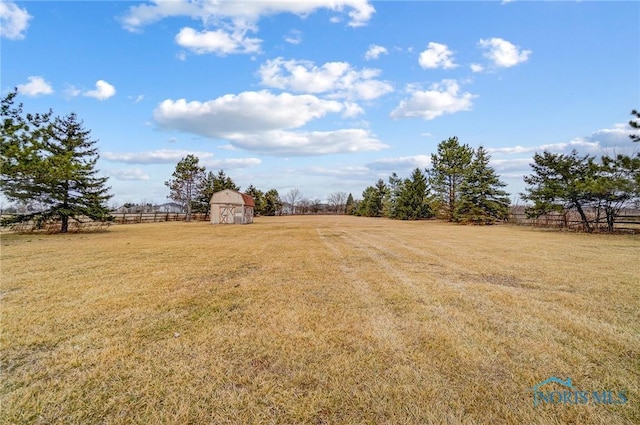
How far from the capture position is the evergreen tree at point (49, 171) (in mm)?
12031

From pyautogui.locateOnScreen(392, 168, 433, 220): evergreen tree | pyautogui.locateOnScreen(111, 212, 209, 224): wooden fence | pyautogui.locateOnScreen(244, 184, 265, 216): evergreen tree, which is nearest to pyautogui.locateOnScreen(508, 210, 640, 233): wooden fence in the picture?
pyautogui.locateOnScreen(392, 168, 433, 220): evergreen tree

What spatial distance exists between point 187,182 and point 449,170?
31.2 m

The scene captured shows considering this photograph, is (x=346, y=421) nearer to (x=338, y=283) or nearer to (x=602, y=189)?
(x=338, y=283)

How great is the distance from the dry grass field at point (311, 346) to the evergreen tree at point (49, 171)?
27.7 feet

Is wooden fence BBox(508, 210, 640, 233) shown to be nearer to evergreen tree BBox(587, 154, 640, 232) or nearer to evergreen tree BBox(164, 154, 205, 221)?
evergreen tree BBox(587, 154, 640, 232)

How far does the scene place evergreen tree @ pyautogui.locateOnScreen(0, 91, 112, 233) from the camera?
12.0 meters

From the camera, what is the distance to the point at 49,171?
13.1 metres

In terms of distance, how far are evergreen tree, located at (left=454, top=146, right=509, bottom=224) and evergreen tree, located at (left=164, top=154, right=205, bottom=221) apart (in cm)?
3050

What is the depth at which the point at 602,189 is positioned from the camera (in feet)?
52.1

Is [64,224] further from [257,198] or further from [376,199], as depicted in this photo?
[376,199]

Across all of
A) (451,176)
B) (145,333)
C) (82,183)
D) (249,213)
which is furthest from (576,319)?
(451,176)

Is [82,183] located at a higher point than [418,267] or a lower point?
higher

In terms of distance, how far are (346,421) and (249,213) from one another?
103ft

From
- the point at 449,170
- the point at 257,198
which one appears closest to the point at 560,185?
the point at 449,170
